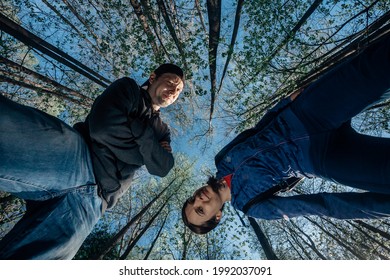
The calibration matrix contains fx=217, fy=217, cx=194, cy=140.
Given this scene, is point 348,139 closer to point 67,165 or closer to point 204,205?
point 204,205

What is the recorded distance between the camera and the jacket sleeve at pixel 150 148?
2.15 metres

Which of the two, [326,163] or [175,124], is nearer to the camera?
[326,163]

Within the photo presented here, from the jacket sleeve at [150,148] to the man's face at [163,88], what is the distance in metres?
0.85

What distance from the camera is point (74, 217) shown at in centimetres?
188

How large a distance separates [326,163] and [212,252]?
550 inches

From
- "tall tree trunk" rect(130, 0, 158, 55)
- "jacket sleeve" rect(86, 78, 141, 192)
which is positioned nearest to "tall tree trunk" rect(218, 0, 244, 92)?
"tall tree trunk" rect(130, 0, 158, 55)

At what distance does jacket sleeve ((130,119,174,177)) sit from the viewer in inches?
84.7

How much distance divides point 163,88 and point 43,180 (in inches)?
74.6

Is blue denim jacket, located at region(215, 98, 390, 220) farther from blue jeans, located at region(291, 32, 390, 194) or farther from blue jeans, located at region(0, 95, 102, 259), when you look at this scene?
blue jeans, located at region(0, 95, 102, 259)

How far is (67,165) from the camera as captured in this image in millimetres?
1800

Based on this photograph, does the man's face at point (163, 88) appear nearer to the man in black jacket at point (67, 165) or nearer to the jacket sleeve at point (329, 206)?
the man in black jacket at point (67, 165)

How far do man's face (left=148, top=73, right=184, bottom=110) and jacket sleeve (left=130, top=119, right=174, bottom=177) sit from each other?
85 cm
